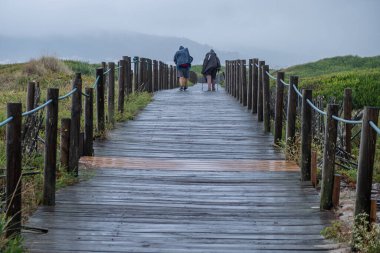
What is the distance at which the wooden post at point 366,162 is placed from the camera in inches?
227

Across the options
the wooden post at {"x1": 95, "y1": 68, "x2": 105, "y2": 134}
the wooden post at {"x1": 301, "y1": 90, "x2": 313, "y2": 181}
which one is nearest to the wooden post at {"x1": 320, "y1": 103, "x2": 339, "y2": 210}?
the wooden post at {"x1": 301, "y1": 90, "x2": 313, "y2": 181}

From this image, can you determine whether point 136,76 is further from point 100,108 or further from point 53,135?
point 53,135

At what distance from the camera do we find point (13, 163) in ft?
19.2

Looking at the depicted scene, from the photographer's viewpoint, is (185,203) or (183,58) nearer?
(185,203)

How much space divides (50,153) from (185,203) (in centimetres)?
141

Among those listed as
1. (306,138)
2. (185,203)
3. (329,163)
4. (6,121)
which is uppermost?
(6,121)

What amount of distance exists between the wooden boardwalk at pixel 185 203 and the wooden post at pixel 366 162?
1.37 ft

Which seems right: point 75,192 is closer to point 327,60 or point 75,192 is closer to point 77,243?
point 77,243

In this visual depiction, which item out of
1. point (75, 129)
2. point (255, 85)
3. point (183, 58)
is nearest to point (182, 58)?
point (183, 58)

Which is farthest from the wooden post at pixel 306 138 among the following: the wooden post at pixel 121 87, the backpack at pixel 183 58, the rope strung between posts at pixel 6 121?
the backpack at pixel 183 58

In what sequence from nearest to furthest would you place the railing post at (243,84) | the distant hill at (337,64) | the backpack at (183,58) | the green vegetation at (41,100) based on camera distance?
the green vegetation at (41,100) → the railing post at (243,84) → the backpack at (183,58) → the distant hill at (337,64)

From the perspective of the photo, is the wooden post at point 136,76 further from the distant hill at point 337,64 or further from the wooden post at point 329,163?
the distant hill at point 337,64

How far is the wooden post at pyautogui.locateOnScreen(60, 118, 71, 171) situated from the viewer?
27.3 feet

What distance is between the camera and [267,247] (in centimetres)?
584
